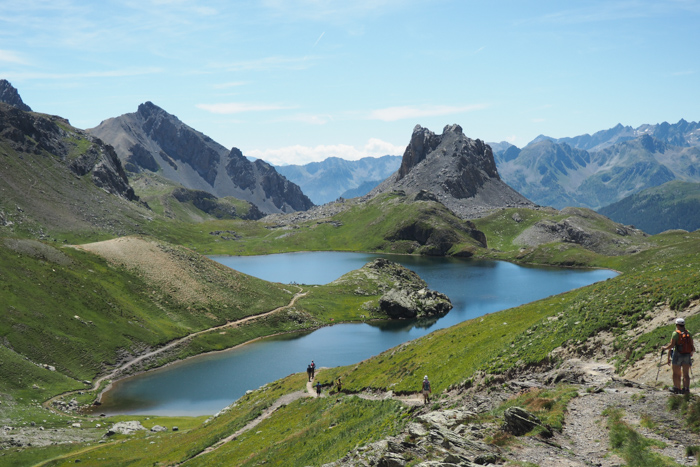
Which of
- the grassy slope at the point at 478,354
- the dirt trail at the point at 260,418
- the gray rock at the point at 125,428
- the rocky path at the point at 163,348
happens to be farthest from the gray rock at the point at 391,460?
the rocky path at the point at 163,348

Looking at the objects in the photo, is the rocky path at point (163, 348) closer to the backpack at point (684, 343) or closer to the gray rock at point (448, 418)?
the gray rock at point (448, 418)

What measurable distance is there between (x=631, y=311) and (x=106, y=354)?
105 meters

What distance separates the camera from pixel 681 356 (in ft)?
79.5

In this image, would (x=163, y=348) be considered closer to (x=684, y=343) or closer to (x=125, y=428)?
(x=125, y=428)

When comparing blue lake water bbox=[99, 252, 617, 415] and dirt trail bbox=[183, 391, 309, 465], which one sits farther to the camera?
blue lake water bbox=[99, 252, 617, 415]

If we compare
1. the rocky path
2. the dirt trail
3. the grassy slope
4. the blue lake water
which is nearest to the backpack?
the grassy slope

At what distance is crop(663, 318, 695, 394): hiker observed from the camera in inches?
949

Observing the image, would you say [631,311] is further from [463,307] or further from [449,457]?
[463,307]

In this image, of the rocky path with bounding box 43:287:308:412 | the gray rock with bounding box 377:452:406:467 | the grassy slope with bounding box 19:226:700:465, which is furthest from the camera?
the rocky path with bounding box 43:287:308:412

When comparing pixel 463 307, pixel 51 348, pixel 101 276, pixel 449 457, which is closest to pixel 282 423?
pixel 449 457

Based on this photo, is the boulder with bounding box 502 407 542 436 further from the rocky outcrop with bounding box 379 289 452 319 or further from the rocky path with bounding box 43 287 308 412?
the rocky outcrop with bounding box 379 289 452 319

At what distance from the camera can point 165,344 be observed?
117375 millimetres

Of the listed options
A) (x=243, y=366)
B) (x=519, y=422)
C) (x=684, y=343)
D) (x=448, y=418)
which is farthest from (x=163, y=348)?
(x=684, y=343)

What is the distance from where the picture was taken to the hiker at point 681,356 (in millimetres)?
24094
